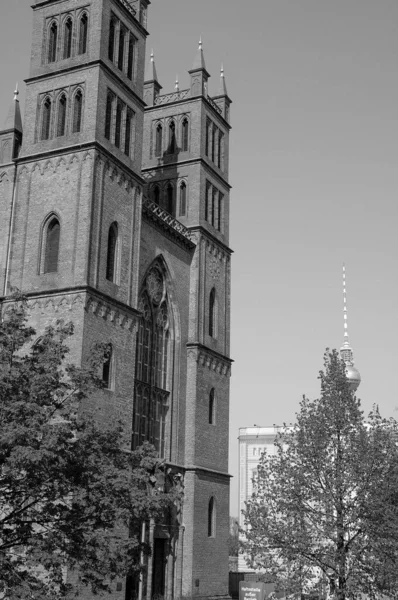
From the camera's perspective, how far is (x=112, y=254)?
3419cm

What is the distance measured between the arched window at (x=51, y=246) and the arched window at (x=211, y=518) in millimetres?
14335

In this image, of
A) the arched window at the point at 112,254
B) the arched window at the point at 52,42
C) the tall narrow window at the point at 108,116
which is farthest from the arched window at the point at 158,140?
the arched window at the point at 112,254

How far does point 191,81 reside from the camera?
4534 cm

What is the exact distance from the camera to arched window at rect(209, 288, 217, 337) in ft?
142

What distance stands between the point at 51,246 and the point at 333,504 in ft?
50.9

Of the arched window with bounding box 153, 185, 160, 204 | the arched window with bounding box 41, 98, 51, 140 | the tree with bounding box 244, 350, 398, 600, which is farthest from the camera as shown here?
the arched window with bounding box 153, 185, 160, 204

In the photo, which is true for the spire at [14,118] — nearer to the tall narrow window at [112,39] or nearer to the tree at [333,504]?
the tall narrow window at [112,39]

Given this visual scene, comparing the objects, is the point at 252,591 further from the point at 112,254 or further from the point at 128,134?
the point at 128,134

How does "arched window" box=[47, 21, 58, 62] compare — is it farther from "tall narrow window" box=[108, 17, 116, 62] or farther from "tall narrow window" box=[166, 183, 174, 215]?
"tall narrow window" box=[166, 183, 174, 215]

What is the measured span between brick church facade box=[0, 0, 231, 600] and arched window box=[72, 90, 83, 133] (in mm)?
97

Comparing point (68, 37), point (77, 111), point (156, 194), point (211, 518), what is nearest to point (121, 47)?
point (68, 37)

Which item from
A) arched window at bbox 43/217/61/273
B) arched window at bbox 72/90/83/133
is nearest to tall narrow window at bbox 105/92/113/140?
arched window at bbox 72/90/83/133

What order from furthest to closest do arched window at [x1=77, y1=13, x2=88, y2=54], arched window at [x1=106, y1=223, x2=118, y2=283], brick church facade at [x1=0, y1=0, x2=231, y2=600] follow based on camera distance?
arched window at [x1=77, y1=13, x2=88, y2=54], arched window at [x1=106, y1=223, x2=118, y2=283], brick church facade at [x1=0, y1=0, x2=231, y2=600]

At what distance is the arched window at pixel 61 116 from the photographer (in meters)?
34.5
